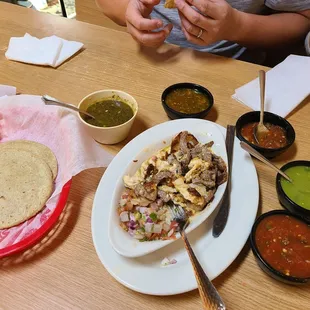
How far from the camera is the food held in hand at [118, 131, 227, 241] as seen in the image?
3.73ft

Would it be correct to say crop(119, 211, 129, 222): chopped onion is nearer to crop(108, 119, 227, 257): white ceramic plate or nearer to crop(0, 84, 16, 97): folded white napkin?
crop(108, 119, 227, 257): white ceramic plate

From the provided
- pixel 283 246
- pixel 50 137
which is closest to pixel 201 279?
pixel 283 246

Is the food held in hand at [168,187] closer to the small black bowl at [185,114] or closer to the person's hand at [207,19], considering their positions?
the small black bowl at [185,114]

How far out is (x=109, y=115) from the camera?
1504 millimetres

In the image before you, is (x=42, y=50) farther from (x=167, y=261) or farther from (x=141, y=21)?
(x=167, y=261)

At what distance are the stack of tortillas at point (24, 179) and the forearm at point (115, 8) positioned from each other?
3.61ft

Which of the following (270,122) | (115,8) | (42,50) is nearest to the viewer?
(270,122)

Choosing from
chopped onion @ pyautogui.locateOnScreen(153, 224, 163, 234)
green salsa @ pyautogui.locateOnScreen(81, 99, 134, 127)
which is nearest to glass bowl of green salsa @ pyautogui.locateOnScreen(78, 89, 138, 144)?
green salsa @ pyautogui.locateOnScreen(81, 99, 134, 127)

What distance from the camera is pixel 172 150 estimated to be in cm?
136

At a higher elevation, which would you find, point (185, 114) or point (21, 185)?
point (185, 114)

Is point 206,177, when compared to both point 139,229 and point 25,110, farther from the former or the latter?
point 25,110

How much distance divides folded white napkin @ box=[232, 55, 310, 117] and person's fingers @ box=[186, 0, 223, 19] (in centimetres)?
39

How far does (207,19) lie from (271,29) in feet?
1.62

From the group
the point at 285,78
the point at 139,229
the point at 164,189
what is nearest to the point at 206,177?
the point at 164,189
